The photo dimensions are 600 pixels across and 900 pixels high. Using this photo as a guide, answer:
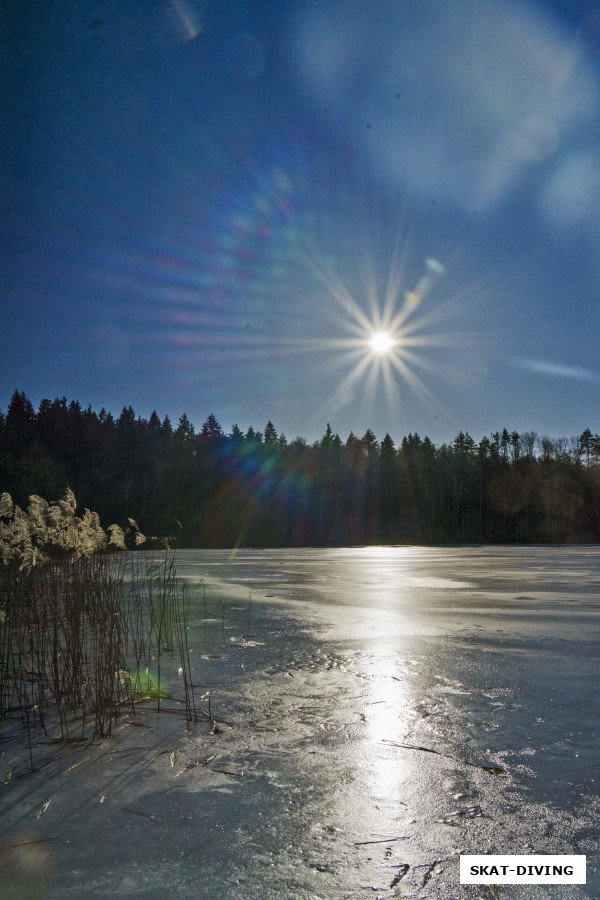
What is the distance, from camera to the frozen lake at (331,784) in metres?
2.05

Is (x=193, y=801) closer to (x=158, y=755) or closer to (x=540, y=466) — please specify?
(x=158, y=755)

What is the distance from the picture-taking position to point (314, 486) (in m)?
68.7

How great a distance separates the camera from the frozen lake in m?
2.05

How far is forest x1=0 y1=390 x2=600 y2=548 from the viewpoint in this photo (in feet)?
198

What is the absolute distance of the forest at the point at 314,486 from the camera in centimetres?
6041

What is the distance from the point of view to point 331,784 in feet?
8.93

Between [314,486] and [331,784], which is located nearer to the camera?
[331,784]

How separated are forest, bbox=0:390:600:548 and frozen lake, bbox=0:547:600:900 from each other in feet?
166

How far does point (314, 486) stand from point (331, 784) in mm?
66036

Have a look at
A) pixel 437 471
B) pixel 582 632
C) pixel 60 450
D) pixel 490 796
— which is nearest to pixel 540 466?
pixel 437 471

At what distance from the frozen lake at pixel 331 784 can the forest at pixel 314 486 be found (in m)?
50.5

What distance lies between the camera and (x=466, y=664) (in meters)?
4.87

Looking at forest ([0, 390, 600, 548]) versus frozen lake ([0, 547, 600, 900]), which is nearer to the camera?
frozen lake ([0, 547, 600, 900])

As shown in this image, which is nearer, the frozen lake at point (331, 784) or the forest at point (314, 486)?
the frozen lake at point (331, 784)
